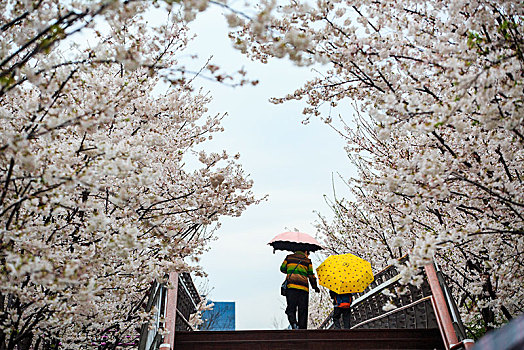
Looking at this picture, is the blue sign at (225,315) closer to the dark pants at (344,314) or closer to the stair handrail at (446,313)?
the dark pants at (344,314)

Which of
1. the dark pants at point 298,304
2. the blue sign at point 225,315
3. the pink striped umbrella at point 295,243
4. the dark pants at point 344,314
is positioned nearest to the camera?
the dark pants at point 298,304

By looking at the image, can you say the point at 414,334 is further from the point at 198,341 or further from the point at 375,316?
the point at 375,316

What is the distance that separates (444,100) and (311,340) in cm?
274

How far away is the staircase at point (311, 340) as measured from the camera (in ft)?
15.1

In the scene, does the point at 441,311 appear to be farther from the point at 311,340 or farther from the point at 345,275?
the point at 345,275

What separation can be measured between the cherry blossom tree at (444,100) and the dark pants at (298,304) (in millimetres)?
2535

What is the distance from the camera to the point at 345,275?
7.17 meters

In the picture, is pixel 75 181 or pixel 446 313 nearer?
pixel 75 181

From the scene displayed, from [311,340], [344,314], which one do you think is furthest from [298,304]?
[311,340]

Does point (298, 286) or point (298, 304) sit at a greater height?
point (298, 286)

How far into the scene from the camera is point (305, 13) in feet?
14.3

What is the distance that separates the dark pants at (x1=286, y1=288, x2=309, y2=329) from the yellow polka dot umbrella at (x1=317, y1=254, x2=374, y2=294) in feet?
1.47

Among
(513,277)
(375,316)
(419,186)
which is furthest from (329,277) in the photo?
(419,186)

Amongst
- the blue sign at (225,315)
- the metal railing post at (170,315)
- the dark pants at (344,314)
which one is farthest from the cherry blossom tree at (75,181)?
the blue sign at (225,315)
